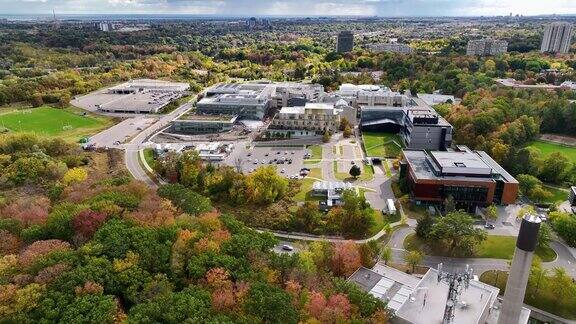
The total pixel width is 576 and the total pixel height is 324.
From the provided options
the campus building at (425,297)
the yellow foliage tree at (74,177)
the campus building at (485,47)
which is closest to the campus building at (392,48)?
the campus building at (485,47)

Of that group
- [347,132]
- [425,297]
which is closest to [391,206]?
[425,297]

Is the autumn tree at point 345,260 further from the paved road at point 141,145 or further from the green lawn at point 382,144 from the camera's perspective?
the green lawn at point 382,144

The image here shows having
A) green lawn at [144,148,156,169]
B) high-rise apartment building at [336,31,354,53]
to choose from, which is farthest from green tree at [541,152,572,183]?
high-rise apartment building at [336,31,354,53]

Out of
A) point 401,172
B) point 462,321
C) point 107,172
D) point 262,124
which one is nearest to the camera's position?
point 462,321

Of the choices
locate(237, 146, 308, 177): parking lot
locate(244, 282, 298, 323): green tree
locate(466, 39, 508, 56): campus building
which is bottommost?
locate(237, 146, 308, 177): parking lot

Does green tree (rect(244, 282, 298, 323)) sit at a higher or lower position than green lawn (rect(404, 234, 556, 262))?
higher

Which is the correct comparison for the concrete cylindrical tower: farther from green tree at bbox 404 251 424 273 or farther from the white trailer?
the white trailer

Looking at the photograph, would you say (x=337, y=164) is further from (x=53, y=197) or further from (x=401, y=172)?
(x=53, y=197)

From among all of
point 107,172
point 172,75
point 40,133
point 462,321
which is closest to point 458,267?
point 462,321
